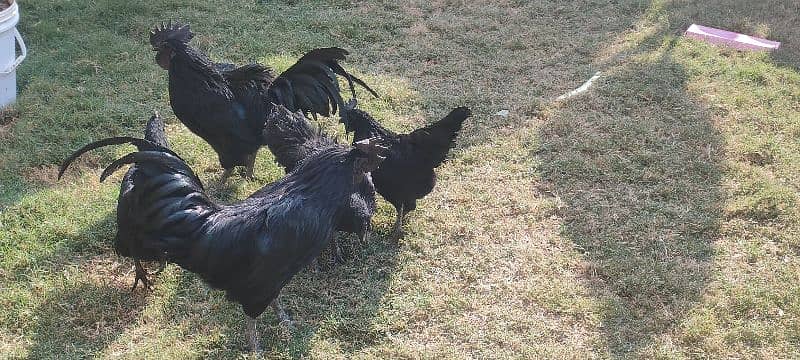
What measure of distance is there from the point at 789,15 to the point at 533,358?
23.4 feet

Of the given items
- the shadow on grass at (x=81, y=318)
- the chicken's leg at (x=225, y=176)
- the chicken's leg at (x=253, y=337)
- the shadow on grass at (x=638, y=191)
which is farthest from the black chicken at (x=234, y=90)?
the shadow on grass at (x=638, y=191)

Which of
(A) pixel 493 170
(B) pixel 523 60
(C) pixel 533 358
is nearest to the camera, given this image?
(C) pixel 533 358

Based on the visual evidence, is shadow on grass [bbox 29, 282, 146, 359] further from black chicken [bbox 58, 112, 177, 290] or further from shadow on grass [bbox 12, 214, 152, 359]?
black chicken [bbox 58, 112, 177, 290]

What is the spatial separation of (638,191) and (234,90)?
3429mm

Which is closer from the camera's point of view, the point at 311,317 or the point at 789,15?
the point at 311,317

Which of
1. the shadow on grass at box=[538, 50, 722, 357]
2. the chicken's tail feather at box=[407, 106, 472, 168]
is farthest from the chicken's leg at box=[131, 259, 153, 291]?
the shadow on grass at box=[538, 50, 722, 357]

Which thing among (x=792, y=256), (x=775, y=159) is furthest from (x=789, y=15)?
(x=792, y=256)

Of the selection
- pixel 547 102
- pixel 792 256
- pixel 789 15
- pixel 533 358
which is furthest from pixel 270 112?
pixel 789 15

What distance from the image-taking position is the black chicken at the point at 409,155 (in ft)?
14.5

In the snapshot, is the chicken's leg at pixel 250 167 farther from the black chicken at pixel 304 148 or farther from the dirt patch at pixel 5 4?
the dirt patch at pixel 5 4

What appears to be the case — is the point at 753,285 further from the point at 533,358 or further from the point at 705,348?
the point at 533,358

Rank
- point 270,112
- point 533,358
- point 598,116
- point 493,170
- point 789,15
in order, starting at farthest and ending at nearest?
point 789,15 → point 598,116 → point 493,170 → point 270,112 → point 533,358

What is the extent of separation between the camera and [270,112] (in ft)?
16.5

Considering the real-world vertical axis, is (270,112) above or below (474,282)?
above
